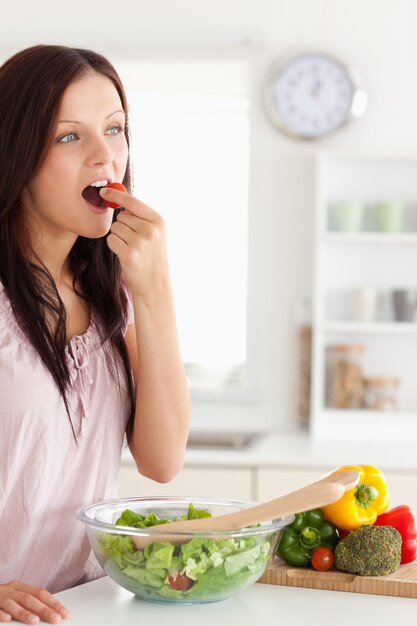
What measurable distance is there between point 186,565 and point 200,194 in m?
2.78

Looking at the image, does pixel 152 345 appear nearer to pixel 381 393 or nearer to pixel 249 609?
pixel 249 609

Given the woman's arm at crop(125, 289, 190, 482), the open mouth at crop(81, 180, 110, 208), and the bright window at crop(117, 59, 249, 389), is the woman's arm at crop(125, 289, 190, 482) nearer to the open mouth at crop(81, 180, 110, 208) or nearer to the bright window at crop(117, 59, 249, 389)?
the open mouth at crop(81, 180, 110, 208)

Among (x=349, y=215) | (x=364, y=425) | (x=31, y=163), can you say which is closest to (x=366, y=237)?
(x=349, y=215)

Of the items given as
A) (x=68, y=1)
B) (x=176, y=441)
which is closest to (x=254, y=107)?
(x=68, y=1)

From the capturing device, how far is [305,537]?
1.48 meters

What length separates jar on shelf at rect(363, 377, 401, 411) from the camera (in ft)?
12.0

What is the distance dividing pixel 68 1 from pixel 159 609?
3047 millimetres

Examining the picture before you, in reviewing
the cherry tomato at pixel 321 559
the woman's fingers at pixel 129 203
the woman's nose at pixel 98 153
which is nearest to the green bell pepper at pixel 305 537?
the cherry tomato at pixel 321 559

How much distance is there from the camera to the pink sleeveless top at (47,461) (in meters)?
1.50

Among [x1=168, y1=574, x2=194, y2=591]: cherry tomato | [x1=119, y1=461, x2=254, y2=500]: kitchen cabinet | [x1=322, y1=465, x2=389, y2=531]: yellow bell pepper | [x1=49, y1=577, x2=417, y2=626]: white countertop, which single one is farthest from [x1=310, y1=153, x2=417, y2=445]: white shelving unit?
[x1=168, y1=574, x2=194, y2=591]: cherry tomato

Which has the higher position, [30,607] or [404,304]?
[404,304]

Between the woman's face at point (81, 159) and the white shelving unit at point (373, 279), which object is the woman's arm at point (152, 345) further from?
the white shelving unit at point (373, 279)

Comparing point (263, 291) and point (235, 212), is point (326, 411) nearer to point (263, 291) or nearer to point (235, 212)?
point (263, 291)

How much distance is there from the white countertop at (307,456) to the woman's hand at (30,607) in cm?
184
